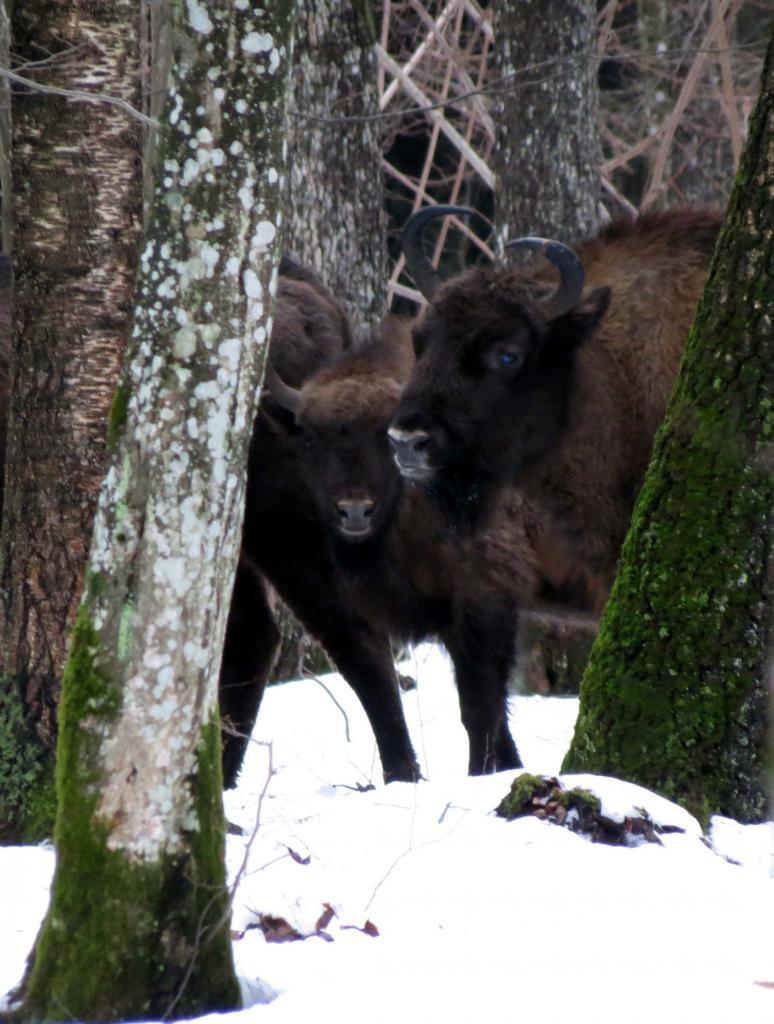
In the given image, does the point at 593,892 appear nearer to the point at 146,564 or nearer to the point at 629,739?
the point at 629,739

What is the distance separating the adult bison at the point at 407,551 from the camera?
676 centimetres

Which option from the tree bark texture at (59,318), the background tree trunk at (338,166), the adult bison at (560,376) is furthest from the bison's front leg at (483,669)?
the tree bark texture at (59,318)

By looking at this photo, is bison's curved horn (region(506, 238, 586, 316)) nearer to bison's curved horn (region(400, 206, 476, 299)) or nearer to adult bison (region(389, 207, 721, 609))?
adult bison (region(389, 207, 721, 609))

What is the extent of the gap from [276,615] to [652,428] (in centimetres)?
362

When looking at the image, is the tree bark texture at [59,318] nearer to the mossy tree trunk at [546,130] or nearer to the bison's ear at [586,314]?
the bison's ear at [586,314]

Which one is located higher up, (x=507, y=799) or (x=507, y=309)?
(x=507, y=309)

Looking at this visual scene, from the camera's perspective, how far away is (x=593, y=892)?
4.02m

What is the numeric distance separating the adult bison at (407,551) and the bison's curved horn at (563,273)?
35.6 inches

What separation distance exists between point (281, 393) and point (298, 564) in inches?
34.5

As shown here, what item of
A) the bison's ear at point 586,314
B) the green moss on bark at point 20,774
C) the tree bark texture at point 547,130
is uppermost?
the tree bark texture at point 547,130

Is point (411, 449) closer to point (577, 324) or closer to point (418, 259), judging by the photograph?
point (577, 324)

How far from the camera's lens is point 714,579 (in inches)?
186

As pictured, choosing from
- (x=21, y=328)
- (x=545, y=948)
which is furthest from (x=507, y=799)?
(x=21, y=328)

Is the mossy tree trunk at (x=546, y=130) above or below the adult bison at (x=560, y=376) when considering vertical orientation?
above
